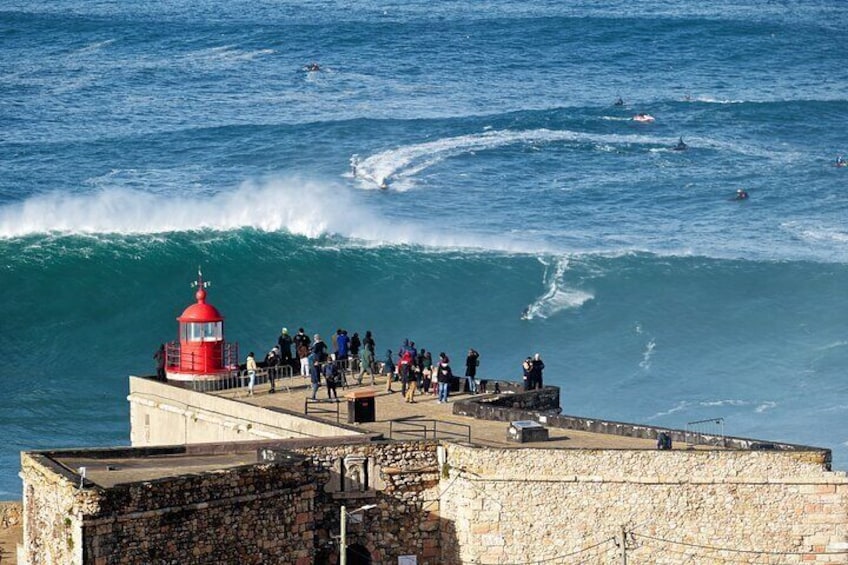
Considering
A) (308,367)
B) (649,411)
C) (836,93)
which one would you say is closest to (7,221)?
(649,411)

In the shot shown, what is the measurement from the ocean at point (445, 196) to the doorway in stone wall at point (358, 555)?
18448mm

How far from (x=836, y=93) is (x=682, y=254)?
38194 millimetres

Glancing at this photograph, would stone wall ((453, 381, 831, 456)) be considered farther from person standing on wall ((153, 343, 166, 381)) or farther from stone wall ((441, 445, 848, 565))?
person standing on wall ((153, 343, 166, 381))

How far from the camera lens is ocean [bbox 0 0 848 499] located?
64000 millimetres

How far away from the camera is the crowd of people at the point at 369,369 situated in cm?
4516

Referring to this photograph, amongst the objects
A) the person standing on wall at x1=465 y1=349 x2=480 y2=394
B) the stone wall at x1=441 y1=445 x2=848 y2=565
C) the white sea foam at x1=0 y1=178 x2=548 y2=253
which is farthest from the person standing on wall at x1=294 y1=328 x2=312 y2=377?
the white sea foam at x1=0 y1=178 x2=548 y2=253

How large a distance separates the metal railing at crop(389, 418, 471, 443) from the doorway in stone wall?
2414mm

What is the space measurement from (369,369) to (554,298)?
2300 centimetres

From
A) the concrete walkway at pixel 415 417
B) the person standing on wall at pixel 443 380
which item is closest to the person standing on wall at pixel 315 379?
the concrete walkway at pixel 415 417

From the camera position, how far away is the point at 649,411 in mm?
60125

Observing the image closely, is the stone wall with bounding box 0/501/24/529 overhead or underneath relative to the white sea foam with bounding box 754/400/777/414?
underneath

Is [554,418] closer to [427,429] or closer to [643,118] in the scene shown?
[427,429]

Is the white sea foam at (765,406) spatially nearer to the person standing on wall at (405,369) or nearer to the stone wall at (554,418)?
the stone wall at (554,418)

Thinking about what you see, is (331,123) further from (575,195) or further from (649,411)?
(649,411)
